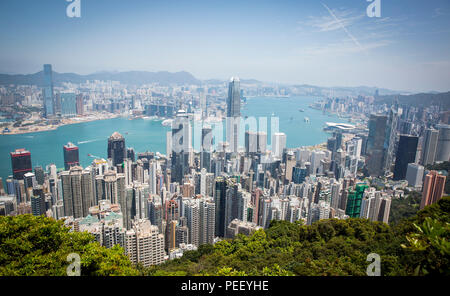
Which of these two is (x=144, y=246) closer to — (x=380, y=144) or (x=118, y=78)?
(x=118, y=78)

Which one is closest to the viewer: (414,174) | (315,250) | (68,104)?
(315,250)

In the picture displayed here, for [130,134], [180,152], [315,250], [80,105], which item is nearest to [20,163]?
[80,105]

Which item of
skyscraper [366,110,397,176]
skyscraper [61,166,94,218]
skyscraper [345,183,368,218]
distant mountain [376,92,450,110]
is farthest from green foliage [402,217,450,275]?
skyscraper [366,110,397,176]

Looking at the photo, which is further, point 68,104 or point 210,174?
point 210,174

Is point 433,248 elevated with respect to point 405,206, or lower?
elevated
